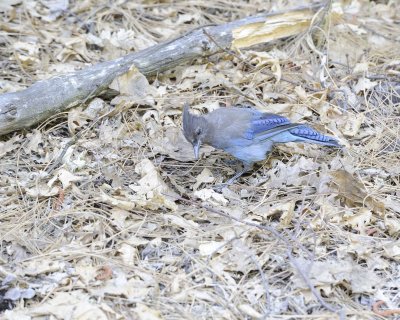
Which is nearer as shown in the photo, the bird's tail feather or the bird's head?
the bird's head

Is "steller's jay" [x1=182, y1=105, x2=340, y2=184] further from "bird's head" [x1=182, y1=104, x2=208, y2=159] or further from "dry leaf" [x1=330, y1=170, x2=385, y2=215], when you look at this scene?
"dry leaf" [x1=330, y1=170, x2=385, y2=215]

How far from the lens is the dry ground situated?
3.90 m

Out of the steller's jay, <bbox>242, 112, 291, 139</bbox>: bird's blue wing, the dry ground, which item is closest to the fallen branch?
the dry ground

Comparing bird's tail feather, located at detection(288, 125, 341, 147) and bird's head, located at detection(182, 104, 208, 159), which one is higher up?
bird's head, located at detection(182, 104, 208, 159)

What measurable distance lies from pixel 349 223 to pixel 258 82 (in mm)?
2042

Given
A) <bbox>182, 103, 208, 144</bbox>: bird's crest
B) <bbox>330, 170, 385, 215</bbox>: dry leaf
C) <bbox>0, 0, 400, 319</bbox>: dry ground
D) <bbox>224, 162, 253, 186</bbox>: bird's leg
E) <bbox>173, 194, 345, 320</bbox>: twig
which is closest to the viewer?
<bbox>173, 194, 345, 320</bbox>: twig

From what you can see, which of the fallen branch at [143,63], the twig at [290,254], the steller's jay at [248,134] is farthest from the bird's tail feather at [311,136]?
the fallen branch at [143,63]

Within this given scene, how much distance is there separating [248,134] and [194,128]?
1.58 ft

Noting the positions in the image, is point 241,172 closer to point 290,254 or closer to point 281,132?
point 281,132

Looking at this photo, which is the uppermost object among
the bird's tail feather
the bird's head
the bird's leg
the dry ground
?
the bird's head

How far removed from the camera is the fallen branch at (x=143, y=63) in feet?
17.4

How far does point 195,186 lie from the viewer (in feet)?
16.5

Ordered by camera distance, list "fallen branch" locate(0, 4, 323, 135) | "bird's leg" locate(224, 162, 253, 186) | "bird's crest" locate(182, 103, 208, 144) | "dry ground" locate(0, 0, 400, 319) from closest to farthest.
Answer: "dry ground" locate(0, 0, 400, 319) → "bird's crest" locate(182, 103, 208, 144) → "bird's leg" locate(224, 162, 253, 186) → "fallen branch" locate(0, 4, 323, 135)

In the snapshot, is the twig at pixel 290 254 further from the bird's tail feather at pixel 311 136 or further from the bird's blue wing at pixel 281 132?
the bird's tail feather at pixel 311 136
